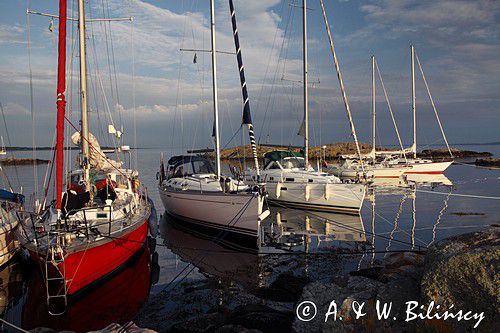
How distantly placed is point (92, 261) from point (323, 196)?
1338 centimetres

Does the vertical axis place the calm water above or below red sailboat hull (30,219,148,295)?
below

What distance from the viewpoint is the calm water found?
883 cm

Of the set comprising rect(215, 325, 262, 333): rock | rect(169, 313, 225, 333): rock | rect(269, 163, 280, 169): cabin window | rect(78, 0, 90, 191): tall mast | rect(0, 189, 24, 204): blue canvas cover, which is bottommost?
rect(169, 313, 225, 333): rock

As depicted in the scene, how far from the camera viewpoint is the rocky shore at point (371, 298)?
4582mm

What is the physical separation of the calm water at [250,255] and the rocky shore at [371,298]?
2.33ft

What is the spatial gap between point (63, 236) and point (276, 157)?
1538cm

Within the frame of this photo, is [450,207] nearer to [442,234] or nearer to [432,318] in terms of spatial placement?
[442,234]

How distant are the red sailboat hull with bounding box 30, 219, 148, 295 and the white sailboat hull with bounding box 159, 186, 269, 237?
167 inches

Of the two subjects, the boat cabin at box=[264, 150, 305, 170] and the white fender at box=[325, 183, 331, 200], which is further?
the boat cabin at box=[264, 150, 305, 170]

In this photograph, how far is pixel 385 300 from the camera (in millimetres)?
5625

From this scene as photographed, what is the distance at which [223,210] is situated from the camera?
14719 mm

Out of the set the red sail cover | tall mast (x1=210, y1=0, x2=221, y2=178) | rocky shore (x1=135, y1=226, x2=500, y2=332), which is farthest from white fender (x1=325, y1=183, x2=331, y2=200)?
the red sail cover

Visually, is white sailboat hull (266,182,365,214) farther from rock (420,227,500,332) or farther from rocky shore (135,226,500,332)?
rock (420,227,500,332)

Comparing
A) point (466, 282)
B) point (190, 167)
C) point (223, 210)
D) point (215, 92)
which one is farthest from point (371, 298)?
point (190, 167)
